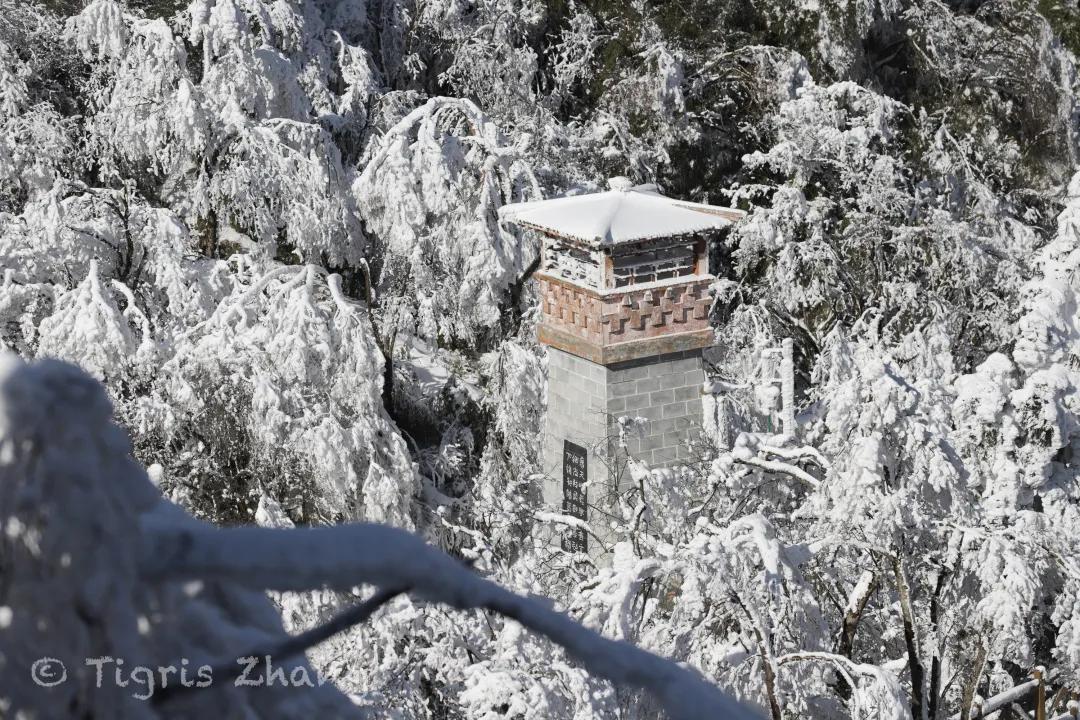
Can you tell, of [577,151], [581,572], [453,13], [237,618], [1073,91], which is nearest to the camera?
[237,618]

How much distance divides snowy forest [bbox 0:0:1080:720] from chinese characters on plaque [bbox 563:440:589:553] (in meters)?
0.25

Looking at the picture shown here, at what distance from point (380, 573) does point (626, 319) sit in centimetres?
982

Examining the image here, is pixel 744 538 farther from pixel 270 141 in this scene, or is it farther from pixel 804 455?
pixel 270 141

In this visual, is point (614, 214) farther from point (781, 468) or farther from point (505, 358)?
point (505, 358)

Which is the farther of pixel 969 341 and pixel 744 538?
pixel 969 341

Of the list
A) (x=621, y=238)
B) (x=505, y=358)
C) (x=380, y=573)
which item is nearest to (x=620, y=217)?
(x=621, y=238)

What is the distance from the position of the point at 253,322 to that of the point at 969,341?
31.1 ft

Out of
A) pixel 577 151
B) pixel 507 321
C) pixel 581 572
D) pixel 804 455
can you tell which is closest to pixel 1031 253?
pixel 577 151

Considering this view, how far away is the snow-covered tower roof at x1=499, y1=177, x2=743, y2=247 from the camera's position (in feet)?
35.6

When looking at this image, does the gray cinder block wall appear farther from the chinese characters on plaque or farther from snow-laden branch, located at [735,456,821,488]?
snow-laden branch, located at [735,456,821,488]

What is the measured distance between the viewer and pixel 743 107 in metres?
19.4

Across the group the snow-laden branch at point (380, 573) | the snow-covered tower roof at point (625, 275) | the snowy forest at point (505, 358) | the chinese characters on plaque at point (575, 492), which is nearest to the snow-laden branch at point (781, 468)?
the snowy forest at point (505, 358)

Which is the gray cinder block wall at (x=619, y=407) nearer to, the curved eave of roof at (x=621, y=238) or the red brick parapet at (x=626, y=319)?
the red brick parapet at (x=626, y=319)

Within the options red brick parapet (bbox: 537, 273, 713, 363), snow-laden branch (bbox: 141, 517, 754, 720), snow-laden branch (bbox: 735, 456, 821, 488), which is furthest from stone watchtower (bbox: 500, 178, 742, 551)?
snow-laden branch (bbox: 141, 517, 754, 720)
